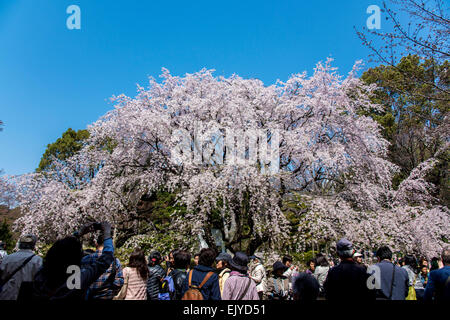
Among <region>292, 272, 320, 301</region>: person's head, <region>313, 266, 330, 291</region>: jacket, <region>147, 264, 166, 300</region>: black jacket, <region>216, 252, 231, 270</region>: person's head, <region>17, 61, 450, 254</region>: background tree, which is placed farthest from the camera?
<region>17, 61, 450, 254</region>: background tree

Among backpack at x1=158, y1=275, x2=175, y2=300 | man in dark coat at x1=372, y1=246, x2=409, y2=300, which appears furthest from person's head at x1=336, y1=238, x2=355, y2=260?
backpack at x1=158, y1=275, x2=175, y2=300

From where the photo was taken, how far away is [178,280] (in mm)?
3988

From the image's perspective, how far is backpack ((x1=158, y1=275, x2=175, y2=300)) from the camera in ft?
12.6

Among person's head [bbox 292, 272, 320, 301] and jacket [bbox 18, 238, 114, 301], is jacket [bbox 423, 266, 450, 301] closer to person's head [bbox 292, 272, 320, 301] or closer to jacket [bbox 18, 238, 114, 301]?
person's head [bbox 292, 272, 320, 301]

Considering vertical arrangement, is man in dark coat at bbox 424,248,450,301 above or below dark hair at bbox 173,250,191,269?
below

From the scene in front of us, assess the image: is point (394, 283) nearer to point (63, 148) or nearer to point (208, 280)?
point (208, 280)

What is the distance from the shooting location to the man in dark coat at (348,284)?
271 cm

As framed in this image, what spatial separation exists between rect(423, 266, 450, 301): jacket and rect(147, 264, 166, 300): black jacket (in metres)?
3.37

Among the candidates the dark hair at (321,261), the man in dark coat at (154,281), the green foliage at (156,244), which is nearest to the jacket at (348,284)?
the man in dark coat at (154,281)

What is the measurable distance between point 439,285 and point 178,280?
10.4 feet

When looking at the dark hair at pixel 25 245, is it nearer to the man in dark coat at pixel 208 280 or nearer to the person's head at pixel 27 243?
the person's head at pixel 27 243

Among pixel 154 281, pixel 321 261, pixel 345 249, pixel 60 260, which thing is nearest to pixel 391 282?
pixel 345 249

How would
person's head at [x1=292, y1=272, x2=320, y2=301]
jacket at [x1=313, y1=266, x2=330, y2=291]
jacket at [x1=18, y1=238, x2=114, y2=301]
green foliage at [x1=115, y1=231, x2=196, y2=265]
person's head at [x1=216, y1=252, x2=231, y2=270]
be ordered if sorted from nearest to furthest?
1. jacket at [x1=18, y1=238, x2=114, y2=301]
2. person's head at [x1=292, y1=272, x2=320, y2=301]
3. person's head at [x1=216, y1=252, x2=231, y2=270]
4. jacket at [x1=313, y1=266, x2=330, y2=291]
5. green foliage at [x1=115, y1=231, x2=196, y2=265]
